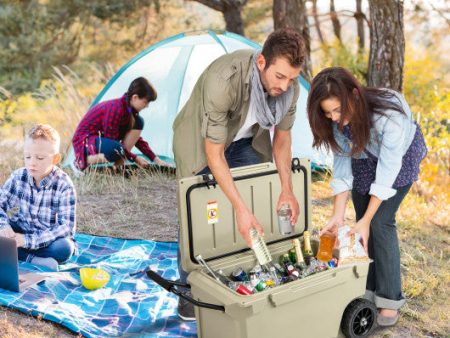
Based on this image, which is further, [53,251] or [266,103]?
[53,251]

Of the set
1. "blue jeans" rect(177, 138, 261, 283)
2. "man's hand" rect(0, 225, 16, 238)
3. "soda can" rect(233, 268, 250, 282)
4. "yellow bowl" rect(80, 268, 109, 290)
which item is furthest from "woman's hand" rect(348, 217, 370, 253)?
"man's hand" rect(0, 225, 16, 238)

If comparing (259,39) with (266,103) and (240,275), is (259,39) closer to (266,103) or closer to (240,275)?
(266,103)

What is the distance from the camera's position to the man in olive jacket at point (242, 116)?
7.40 ft

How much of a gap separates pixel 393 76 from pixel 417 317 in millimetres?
2681

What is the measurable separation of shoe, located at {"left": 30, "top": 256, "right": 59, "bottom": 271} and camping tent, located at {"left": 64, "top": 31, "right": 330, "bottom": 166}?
2443 millimetres

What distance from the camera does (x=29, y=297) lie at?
8.88ft

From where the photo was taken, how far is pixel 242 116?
2.48 metres

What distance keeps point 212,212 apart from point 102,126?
3069 millimetres

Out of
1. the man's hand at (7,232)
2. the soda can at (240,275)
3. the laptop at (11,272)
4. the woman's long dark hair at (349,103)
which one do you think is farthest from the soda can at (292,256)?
the man's hand at (7,232)

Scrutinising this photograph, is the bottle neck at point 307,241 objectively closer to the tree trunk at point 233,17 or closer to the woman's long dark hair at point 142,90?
the woman's long dark hair at point 142,90

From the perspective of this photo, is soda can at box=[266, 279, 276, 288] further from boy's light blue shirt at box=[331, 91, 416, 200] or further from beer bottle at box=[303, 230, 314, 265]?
boy's light blue shirt at box=[331, 91, 416, 200]

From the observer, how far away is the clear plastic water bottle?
7.59 feet

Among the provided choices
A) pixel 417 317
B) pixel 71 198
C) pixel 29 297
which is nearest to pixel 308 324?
pixel 417 317

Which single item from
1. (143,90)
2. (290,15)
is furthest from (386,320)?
(290,15)
